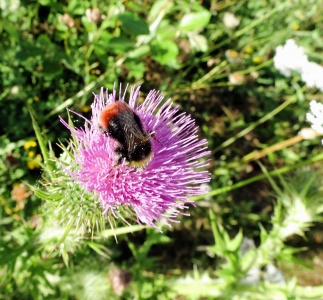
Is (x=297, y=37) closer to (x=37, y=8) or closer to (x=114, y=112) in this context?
(x=37, y=8)

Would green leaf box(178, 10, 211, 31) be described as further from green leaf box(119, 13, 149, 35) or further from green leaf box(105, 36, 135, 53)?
green leaf box(105, 36, 135, 53)

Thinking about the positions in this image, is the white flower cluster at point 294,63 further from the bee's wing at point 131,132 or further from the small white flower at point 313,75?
the bee's wing at point 131,132

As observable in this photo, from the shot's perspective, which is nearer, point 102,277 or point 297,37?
point 102,277

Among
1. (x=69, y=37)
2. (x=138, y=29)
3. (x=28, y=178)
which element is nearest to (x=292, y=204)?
(x=138, y=29)

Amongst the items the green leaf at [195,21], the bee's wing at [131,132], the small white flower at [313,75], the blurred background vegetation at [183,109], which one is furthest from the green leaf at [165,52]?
the bee's wing at [131,132]

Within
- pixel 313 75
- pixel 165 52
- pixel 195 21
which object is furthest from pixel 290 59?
pixel 165 52

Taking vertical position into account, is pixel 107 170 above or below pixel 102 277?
above
